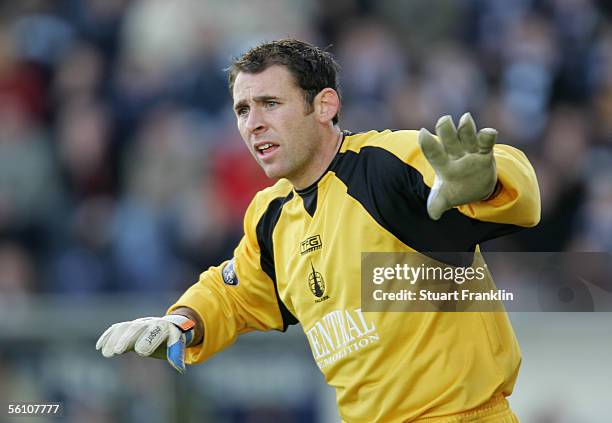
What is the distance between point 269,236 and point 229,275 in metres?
0.34

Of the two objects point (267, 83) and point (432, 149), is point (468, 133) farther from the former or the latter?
point (267, 83)

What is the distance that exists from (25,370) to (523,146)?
14.0 ft

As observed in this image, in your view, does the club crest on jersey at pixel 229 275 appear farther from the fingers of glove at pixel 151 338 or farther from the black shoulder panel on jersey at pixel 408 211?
the black shoulder panel on jersey at pixel 408 211

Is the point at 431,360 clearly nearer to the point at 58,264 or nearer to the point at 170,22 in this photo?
the point at 58,264

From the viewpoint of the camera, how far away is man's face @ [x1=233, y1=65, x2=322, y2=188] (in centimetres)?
509

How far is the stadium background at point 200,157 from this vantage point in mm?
7852

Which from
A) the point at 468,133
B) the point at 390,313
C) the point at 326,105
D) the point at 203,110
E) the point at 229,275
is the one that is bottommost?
the point at 390,313

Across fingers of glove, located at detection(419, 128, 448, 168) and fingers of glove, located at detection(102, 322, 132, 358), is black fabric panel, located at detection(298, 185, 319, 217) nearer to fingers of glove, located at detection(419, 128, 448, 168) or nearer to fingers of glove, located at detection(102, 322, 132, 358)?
fingers of glove, located at detection(102, 322, 132, 358)

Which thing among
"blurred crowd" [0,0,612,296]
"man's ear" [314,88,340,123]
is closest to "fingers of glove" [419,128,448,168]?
"man's ear" [314,88,340,123]

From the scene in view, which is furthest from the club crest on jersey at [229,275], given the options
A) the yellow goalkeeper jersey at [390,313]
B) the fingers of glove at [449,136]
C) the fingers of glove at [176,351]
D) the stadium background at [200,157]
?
the stadium background at [200,157]

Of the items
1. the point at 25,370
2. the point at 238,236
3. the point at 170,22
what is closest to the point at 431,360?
the point at 25,370

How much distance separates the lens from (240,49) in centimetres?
1084

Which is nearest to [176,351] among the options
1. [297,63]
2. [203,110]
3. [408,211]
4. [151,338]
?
[151,338]

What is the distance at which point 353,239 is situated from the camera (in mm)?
4809
